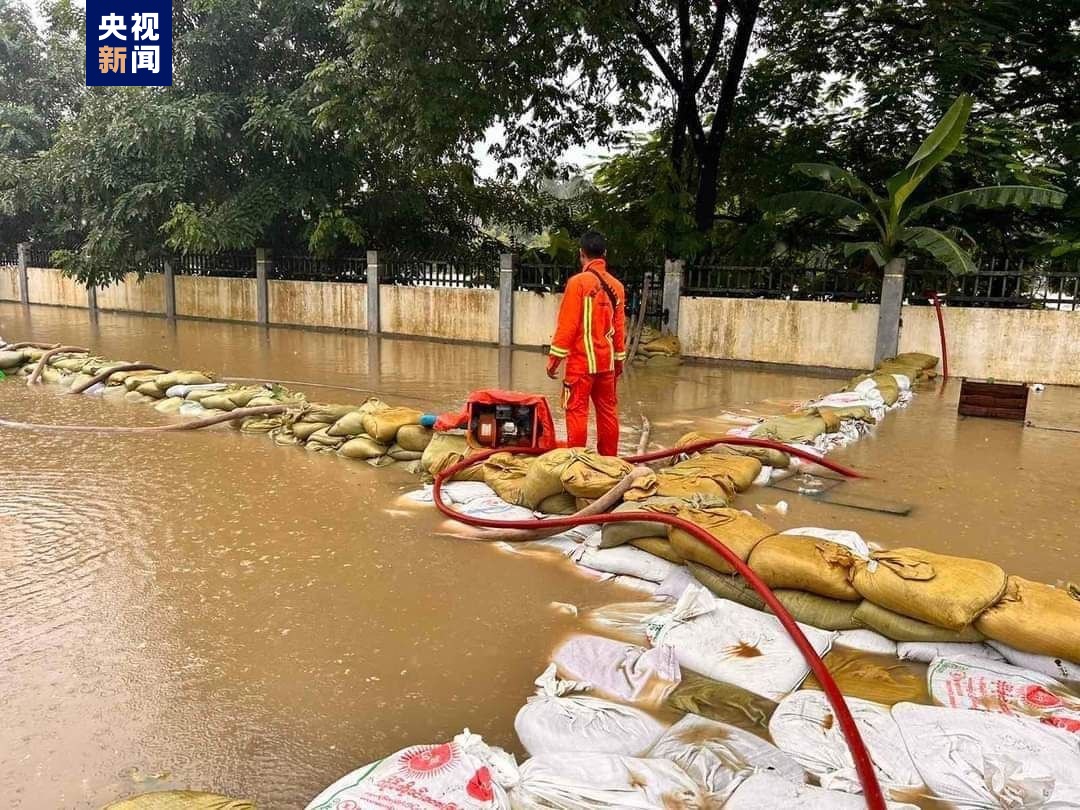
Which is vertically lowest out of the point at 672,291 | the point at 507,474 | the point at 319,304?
the point at 507,474

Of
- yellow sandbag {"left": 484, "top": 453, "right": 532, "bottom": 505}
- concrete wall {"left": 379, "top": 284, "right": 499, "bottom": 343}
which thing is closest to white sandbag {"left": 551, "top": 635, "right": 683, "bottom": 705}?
yellow sandbag {"left": 484, "top": 453, "right": 532, "bottom": 505}

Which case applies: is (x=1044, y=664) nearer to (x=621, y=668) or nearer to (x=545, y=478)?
(x=621, y=668)

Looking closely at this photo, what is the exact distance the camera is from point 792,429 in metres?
5.04

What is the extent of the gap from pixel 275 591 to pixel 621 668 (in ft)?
4.59

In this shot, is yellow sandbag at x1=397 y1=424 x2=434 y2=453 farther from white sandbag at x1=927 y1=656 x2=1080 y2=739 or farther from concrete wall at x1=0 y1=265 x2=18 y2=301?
concrete wall at x1=0 y1=265 x2=18 y2=301

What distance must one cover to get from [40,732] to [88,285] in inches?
594

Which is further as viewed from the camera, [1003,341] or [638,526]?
[1003,341]

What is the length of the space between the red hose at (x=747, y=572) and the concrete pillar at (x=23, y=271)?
67.3 ft

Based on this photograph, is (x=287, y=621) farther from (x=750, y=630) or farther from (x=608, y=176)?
(x=608, y=176)

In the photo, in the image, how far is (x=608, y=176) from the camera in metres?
12.6

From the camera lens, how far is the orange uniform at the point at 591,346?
4137mm

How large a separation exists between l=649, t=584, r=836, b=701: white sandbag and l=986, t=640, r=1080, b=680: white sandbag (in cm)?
51

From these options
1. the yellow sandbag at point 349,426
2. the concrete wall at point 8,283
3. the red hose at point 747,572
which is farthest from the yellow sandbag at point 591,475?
the concrete wall at point 8,283

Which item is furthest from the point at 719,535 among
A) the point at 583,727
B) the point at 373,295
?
the point at 373,295
